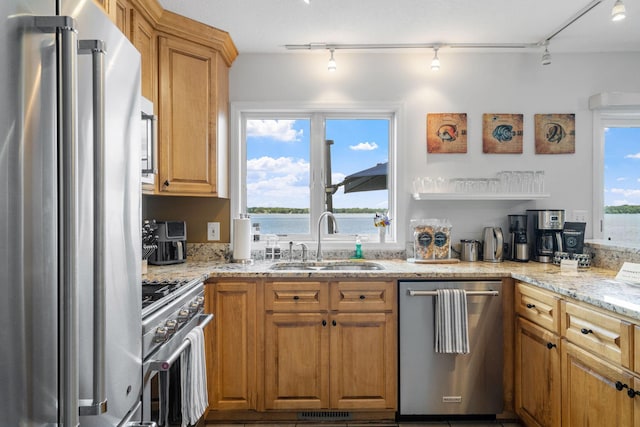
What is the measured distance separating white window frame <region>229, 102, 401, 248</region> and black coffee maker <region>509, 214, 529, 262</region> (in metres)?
0.86

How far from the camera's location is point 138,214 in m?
1.17

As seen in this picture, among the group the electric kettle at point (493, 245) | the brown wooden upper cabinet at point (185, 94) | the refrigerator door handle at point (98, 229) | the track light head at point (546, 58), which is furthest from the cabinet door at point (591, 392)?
the brown wooden upper cabinet at point (185, 94)

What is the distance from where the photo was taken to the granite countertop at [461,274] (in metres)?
1.87

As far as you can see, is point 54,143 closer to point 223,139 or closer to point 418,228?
point 223,139

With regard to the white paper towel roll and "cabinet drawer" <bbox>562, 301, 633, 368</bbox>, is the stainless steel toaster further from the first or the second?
"cabinet drawer" <bbox>562, 301, 633, 368</bbox>

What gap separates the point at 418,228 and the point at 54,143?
7.96ft

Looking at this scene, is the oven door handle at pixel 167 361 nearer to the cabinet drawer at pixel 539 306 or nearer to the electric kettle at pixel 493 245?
the cabinet drawer at pixel 539 306

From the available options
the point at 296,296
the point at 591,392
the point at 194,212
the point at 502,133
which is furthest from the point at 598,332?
the point at 194,212

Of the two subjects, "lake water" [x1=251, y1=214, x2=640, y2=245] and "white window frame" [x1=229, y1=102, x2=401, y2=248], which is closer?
"white window frame" [x1=229, y1=102, x2=401, y2=248]

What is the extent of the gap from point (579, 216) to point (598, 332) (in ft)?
5.24

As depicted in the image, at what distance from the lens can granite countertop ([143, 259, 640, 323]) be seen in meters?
1.87

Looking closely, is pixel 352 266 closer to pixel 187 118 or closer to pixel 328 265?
pixel 328 265

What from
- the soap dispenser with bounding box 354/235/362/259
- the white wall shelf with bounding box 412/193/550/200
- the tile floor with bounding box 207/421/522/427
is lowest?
the tile floor with bounding box 207/421/522/427

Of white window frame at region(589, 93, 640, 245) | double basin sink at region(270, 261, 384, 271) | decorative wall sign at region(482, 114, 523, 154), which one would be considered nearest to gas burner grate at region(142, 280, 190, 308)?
double basin sink at region(270, 261, 384, 271)
